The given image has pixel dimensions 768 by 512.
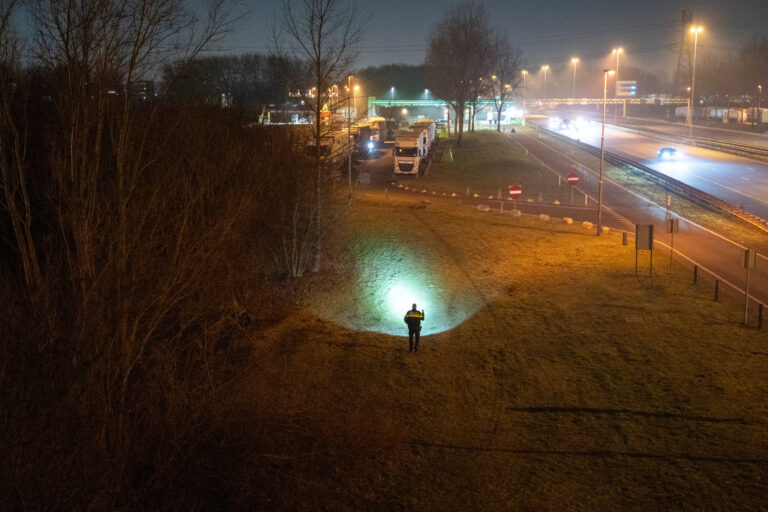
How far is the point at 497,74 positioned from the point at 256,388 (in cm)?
7457

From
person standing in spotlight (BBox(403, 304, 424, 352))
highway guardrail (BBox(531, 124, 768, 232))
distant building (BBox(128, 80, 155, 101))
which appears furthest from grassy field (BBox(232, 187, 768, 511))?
highway guardrail (BBox(531, 124, 768, 232))

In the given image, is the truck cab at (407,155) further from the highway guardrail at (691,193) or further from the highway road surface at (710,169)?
the highway road surface at (710,169)

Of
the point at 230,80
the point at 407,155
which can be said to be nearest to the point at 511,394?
the point at 407,155

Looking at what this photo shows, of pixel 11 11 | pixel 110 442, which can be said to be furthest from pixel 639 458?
pixel 11 11

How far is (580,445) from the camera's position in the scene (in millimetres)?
10258

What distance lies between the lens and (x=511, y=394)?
40.2 ft

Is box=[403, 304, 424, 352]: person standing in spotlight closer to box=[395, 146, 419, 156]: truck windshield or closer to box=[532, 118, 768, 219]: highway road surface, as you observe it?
box=[532, 118, 768, 219]: highway road surface

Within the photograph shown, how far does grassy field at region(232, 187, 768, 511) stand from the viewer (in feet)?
29.7

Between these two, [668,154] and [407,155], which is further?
[668,154]

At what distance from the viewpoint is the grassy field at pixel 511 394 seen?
29.7 feet

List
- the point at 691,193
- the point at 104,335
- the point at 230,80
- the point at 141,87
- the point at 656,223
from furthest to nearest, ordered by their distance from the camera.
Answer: the point at 230,80 → the point at 691,193 → the point at 656,223 → the point at 141,87 → the point at 104,335

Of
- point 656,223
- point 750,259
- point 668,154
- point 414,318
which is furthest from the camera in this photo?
point 668,154

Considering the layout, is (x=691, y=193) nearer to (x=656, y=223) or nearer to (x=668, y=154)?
(x=656, y=223)

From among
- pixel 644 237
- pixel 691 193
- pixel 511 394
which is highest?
pixel 691 193
